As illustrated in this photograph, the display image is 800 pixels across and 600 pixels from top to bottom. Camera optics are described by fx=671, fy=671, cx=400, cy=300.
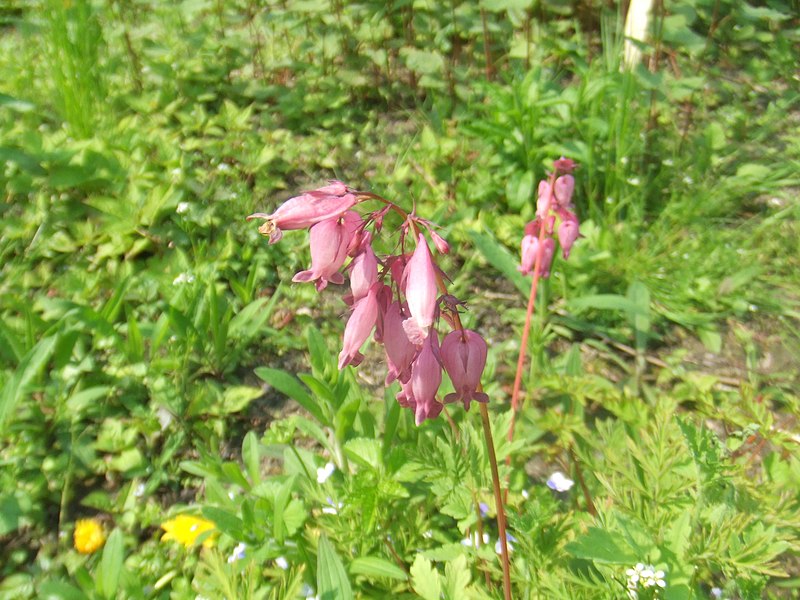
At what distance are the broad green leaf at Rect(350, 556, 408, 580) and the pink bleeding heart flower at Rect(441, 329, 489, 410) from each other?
0.60 meters

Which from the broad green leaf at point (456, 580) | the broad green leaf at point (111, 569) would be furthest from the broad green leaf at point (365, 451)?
the broad green leaf at point (111, 569)

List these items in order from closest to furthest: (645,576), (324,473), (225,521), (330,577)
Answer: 1. (645,576)
2. (330,577)
3. (225,521)
4. (324,473)

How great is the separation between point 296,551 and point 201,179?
2.00 m

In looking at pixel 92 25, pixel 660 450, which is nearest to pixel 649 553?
pixel 660 450

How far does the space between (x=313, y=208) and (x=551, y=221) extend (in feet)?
3.40

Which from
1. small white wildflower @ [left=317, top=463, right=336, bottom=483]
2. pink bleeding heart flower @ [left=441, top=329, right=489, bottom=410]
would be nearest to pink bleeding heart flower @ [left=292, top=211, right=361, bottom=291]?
pink bleeding heart flower @ [left=441, top=329, right=489, bottom=410]

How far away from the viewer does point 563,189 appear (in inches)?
73.9

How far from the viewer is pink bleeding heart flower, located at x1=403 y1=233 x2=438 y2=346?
3.32 feet

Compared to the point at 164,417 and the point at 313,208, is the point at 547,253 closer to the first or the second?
the point at 313,208

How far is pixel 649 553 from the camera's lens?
4.05ft

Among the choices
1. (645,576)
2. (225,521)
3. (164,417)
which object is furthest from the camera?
(164,417)

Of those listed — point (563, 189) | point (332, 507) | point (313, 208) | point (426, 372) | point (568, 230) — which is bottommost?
point (332, 507)

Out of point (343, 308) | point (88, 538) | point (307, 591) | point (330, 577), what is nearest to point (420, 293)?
point (330, 577)

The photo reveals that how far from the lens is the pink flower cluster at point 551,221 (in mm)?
1877
